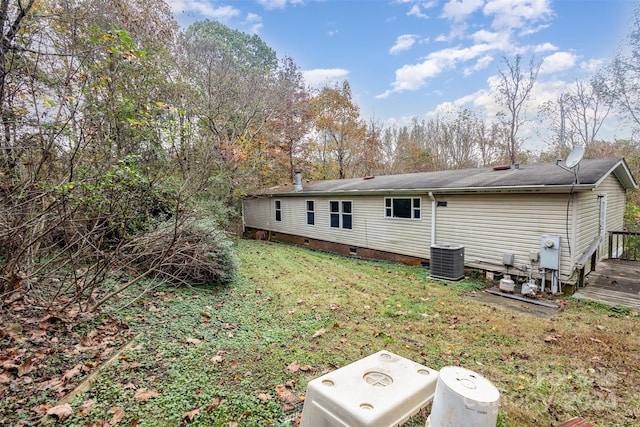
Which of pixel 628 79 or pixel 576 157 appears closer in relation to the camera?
pixel 576 157

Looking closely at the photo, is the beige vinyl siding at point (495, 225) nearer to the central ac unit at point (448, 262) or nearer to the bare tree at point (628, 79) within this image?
the central ac unit at point (448, 262)

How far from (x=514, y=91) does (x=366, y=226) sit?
49.5ft

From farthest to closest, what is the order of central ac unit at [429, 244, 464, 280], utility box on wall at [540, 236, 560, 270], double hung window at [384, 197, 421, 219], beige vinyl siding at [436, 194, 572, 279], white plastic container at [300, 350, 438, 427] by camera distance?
1. double hung window at [384, 197, 421, 219]
2. central ac unit at [429, 244, 464, 280]
3. beige vinyl siding at [436, 194, 572, 279]
4. utility box on wall at [540, 236, 560, 270]
5. white plastic container at [300, 350, 438, 427]

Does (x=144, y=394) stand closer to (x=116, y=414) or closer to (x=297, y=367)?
(x=116, y=414)

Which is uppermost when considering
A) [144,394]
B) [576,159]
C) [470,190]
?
[576,159]

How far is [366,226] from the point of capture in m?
10.6

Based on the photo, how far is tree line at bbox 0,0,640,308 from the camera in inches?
156

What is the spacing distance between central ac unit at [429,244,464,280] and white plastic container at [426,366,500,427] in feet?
21.4

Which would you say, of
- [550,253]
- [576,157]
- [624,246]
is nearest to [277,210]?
[550,253]

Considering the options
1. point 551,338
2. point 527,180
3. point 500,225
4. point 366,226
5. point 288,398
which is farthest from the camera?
point 366,226

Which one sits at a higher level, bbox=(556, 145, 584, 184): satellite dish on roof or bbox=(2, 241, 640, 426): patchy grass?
bbox=(556, 145, 584, 184): satellite dish on roof

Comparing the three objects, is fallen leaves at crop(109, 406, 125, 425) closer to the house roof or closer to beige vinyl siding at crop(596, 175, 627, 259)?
the house roof

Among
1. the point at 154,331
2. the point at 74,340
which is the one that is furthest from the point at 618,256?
the point at 74,340

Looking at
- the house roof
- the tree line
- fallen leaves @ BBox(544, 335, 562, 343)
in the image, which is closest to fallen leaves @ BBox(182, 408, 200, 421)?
the tree line
